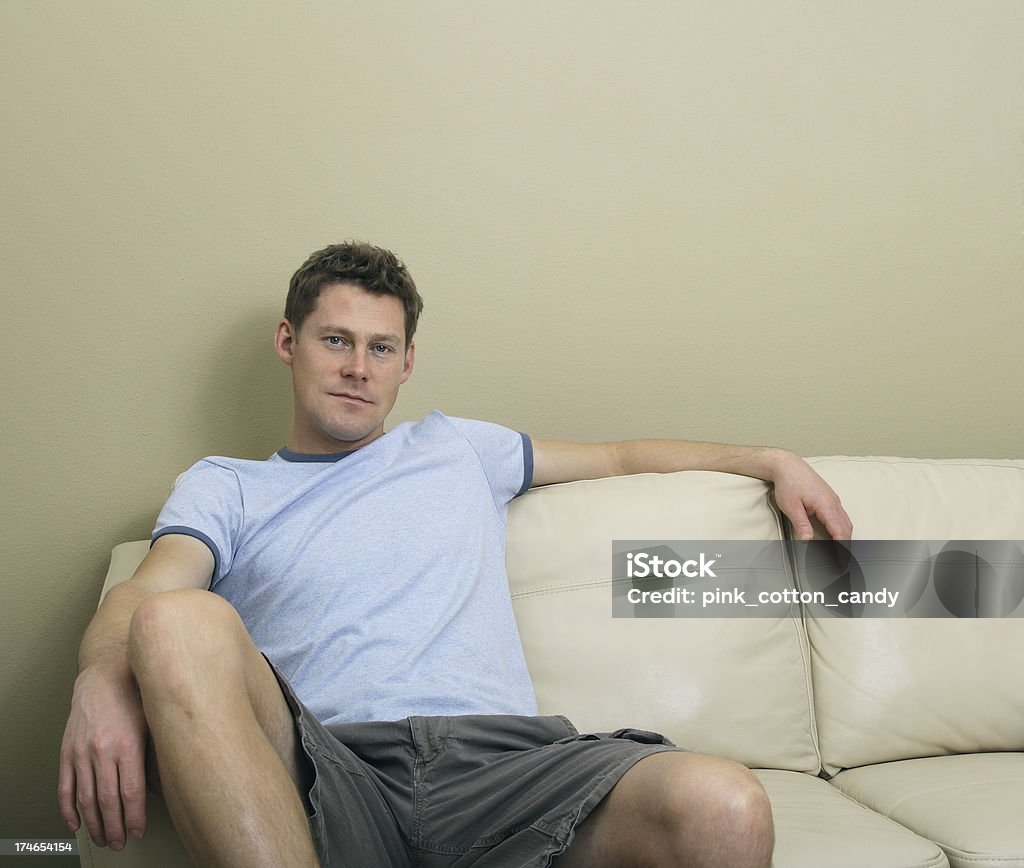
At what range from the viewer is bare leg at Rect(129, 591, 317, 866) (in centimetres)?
107

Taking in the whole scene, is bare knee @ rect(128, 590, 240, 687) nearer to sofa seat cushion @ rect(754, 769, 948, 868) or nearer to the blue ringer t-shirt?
the blue ringer t-shirt

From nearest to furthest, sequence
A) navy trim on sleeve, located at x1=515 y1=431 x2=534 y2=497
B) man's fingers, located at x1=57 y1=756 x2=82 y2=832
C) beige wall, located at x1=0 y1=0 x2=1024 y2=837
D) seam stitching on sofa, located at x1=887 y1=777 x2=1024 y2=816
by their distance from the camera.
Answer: man's fingers, located at x1=57 y1=756 x2=82 y2=832 → seam stitching on sofa, located at x1=887 y1=777 x2=1024 y2=816 → navy trim on sleeve, located at x1=515 y1=431 x2=534 y2=497 → beige wall, located at x1=0 y1=0 x2=1024 y2=837

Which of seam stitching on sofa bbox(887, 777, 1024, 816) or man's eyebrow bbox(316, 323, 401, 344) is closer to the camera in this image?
seam stitching on sofa bbox(887, 777, 1024, 816)

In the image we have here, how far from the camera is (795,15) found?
220 cm

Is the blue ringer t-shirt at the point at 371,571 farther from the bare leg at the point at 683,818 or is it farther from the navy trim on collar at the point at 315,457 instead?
the bare leg at the point at 683,818

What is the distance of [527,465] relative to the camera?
1832 millimetres

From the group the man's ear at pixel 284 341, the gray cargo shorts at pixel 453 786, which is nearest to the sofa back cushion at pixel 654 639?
the gray cargo shorts at pixel 453 786

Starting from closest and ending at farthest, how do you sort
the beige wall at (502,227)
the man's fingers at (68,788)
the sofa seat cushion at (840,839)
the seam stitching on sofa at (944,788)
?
the man's fingers at (68,788) < the sofa seat cushion at (840,839) < the seam stitching on sofa at (944,788) < the beige wall at (502,227)

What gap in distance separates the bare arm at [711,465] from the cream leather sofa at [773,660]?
0.04 metres

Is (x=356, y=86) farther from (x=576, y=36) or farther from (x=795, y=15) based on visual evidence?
(x=795, y=15)

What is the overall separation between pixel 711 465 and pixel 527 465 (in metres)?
0.35

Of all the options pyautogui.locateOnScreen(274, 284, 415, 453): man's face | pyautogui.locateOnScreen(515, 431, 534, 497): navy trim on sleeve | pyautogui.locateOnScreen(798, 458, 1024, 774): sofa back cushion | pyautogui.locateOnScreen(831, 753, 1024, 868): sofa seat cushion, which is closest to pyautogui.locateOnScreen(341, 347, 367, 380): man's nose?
pyautogui.locateOnScreen(274, 284, 415, 453): man's face

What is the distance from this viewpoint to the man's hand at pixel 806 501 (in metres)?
1.76


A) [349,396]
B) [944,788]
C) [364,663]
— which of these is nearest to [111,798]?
[364,663]
